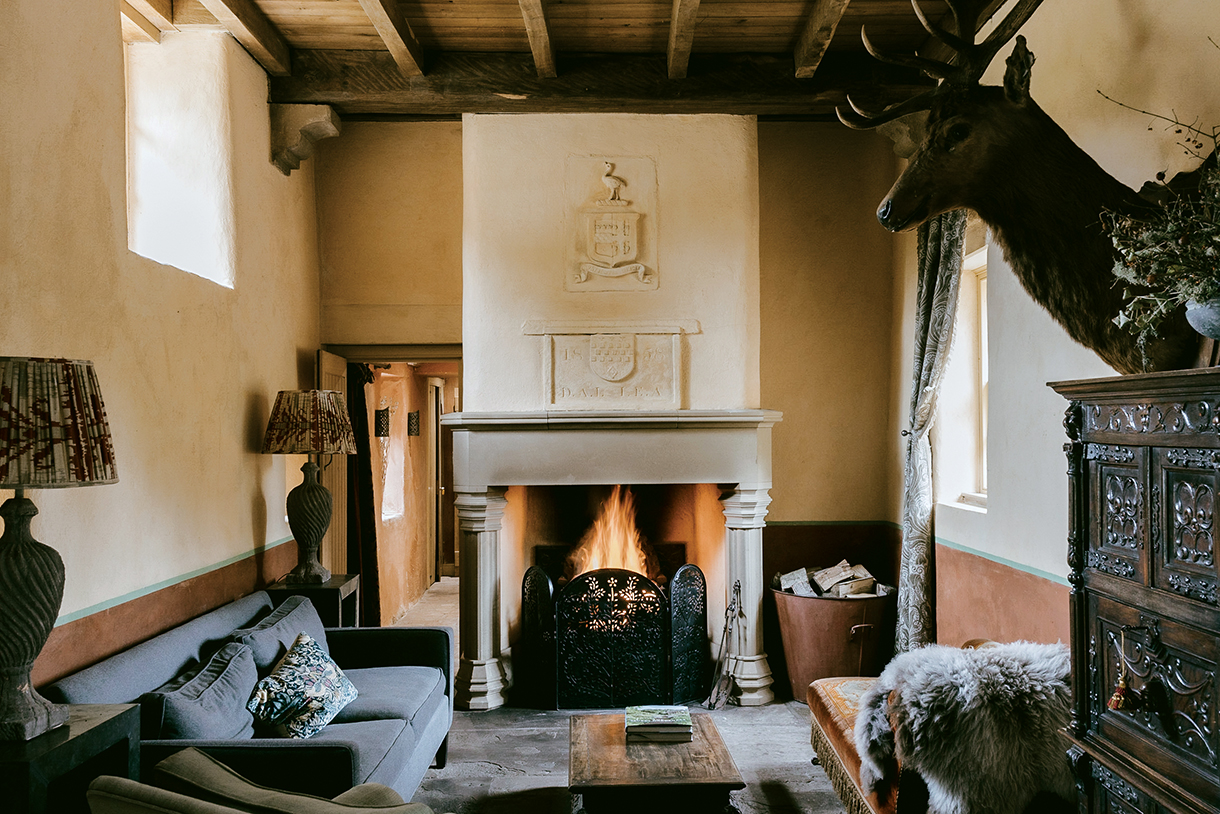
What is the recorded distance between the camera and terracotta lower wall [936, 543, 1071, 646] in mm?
3227

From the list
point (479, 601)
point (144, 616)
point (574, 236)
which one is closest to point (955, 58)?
point (574, 236)

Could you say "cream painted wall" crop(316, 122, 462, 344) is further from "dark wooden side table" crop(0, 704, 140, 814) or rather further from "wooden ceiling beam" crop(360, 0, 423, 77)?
"dark wooden side table" crop(0, 704, 140, 814)

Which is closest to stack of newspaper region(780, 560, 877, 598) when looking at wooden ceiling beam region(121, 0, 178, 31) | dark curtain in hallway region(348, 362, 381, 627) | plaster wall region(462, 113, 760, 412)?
plaster wall region(462, 113, 760, 412)

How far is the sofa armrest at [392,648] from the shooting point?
3.86 metres

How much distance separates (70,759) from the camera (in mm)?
2051

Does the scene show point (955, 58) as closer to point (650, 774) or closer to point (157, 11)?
point (650, 774)

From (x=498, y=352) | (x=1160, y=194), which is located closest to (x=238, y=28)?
A: (x=498, y=352)

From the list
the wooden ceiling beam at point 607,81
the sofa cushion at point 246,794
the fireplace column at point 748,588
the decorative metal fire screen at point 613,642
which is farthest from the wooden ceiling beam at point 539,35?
the sofa cushion at point 246,794

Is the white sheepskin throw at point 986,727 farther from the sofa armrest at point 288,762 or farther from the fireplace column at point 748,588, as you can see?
the fireplace column at point 748,588

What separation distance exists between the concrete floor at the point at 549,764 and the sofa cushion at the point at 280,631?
31.6 inches

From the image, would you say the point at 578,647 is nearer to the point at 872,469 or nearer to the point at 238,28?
the point at 872,469

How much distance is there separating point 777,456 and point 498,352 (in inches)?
72.8

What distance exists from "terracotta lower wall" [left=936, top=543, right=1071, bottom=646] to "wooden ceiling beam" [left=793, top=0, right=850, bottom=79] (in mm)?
2480

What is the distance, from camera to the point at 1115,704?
1.82m
